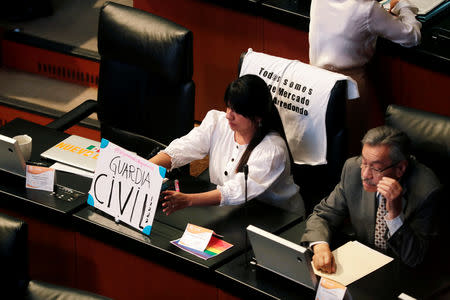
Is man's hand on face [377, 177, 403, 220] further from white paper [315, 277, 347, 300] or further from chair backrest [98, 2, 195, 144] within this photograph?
chair backrest [98, 2, 195, 144]

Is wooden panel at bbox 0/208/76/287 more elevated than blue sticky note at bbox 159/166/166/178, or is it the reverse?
blue sticky note at bbox 159/166/166/178

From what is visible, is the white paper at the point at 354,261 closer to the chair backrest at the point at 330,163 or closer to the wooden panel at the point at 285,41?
the chair backrest at the point at 330,163

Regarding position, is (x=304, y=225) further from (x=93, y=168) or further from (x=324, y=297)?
(x=93, y=168)

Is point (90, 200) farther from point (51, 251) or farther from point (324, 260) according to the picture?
point (324, 260)

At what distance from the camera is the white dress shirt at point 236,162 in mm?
3209

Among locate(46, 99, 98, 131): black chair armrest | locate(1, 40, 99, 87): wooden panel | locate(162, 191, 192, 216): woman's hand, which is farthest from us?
locate(1, 40, 99, 87): wooden panel

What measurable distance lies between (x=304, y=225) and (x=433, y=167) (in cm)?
52

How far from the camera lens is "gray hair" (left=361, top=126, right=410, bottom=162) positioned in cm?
278

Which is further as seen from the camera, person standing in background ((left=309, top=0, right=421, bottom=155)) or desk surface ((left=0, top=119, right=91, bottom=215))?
person standing in background ((left=309, top=0, right=421, bottom=155))

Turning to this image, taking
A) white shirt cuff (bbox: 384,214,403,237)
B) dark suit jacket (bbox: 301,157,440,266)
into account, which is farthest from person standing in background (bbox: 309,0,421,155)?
white shirt cuff (bbox: 384,214,403,237)

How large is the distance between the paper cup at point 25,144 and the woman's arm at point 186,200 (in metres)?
0.73

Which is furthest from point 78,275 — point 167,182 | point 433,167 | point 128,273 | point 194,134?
point 433,167

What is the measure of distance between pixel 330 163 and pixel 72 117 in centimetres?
130

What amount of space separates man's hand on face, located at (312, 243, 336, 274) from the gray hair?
384 millimetres
